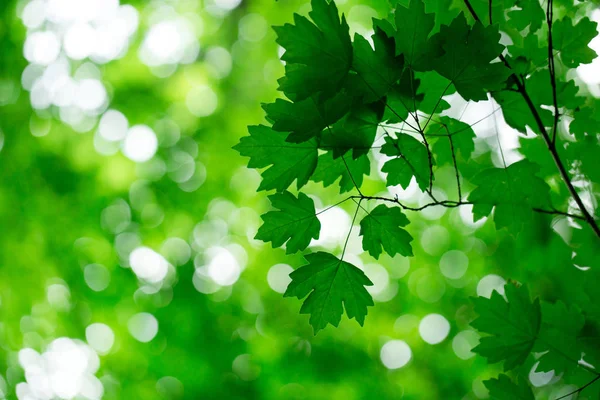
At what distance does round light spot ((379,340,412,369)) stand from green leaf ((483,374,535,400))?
5331 millimetres

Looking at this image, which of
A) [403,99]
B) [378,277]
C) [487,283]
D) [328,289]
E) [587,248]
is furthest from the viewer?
[378,277]

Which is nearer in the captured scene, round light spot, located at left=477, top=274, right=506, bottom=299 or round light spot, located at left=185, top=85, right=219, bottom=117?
round light spot, located at left=477, top=274, right=506, bottom=299

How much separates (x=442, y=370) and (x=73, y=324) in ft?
15.9

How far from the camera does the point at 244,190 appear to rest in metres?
6.82

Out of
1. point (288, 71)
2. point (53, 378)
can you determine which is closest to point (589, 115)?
point (288, 71)

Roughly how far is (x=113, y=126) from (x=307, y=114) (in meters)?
6.40

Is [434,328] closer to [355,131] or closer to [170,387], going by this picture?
[170,387]

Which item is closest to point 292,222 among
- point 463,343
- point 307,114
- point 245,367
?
point 307,114

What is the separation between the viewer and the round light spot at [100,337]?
584 centimetres

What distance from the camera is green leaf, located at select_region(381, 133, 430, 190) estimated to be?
41.7 inches

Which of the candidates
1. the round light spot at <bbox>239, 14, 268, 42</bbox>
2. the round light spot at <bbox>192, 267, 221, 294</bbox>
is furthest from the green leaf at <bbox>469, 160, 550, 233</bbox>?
the round light spot at <bbox>239, 14, 268, 42</bbox>

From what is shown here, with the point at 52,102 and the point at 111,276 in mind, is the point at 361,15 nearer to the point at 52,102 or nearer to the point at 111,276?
the point at 52,102

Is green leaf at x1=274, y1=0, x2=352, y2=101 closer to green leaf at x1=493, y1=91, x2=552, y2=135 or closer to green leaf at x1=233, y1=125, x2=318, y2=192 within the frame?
green leaf at x1=233, y1=125, x2=318, y2=192

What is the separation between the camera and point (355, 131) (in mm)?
973
